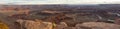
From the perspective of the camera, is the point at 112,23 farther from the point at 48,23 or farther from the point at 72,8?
the point at 48,23

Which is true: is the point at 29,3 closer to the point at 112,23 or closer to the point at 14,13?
the point at 14,13

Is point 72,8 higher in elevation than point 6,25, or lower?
higher

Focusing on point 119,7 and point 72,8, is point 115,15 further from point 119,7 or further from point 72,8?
point 72,8

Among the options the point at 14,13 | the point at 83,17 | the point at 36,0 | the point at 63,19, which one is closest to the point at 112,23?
the point at 83,17

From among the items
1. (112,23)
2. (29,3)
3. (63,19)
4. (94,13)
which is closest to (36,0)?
(29,3)

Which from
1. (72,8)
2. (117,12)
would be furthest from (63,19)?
(117,12)

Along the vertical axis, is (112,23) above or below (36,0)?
below

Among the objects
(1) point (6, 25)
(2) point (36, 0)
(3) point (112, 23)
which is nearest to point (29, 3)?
(2) point (36, 0)
